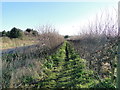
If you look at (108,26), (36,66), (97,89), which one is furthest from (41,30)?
(97,89)

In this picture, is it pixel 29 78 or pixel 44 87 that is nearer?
pixel 44 87

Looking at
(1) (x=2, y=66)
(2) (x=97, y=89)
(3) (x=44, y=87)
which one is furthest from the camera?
(1) (x=2, y=66)

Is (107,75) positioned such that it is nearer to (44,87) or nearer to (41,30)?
(44,87)

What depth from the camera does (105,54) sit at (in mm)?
4371

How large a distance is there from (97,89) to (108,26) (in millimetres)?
2437

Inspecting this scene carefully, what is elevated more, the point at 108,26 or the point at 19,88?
the point at 108,26

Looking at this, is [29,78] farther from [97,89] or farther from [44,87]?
[97,89]

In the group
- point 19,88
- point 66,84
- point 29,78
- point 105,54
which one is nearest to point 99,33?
point 105,54

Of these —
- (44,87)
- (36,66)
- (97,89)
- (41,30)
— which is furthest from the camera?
(41,30)

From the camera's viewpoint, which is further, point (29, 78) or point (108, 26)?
point (108, 26)

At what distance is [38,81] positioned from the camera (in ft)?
13.6

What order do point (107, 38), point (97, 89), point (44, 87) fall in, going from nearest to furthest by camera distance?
point (97, 89), point (44, 87), point (107, 38)

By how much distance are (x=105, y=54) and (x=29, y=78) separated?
9.25 feet

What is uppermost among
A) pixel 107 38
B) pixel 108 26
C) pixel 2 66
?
pixel 108 26
